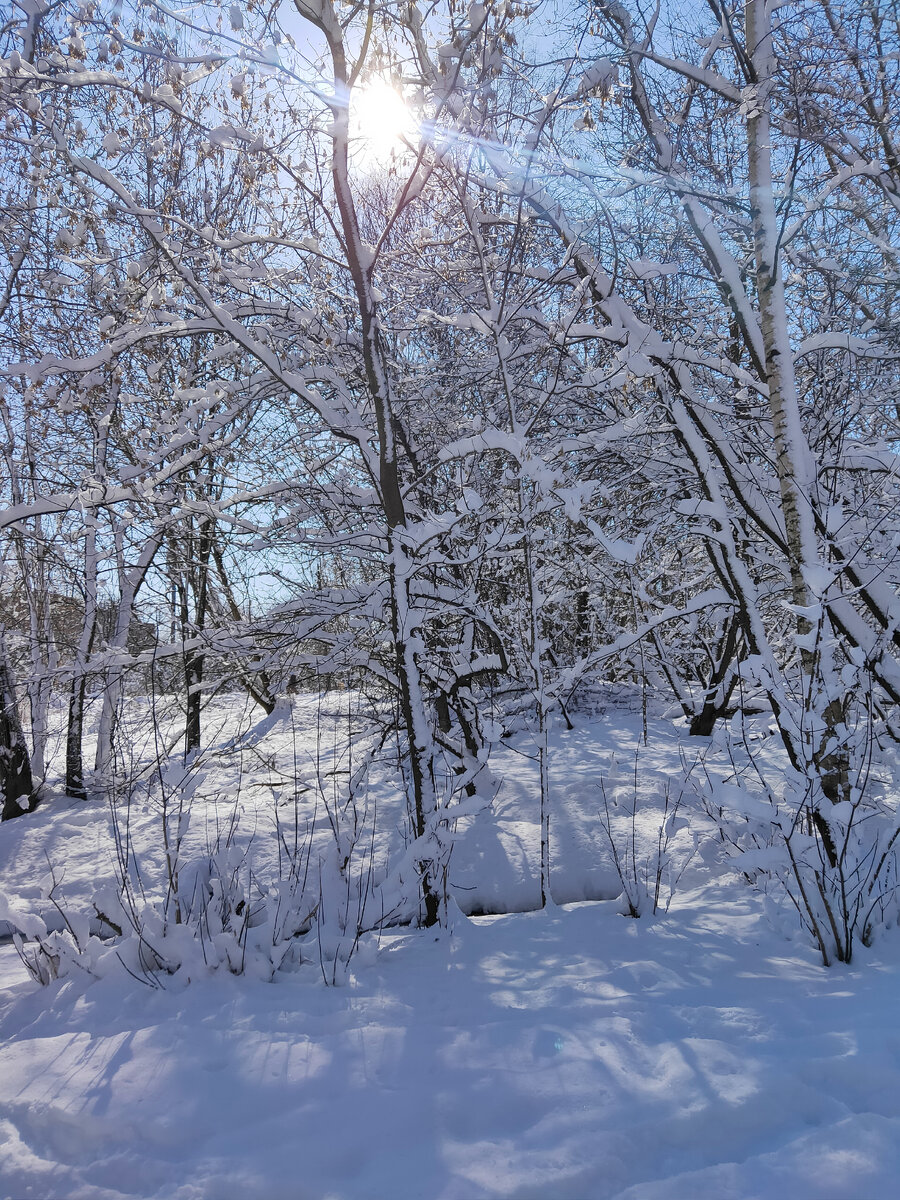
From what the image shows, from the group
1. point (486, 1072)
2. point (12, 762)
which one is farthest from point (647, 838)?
point (12, 762)

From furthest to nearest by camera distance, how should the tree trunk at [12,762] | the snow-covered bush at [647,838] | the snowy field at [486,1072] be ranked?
1. the tree trunk at [12,762]
2. the snow-covered bush at [647,838]
3. the snowy field at [486,1072]

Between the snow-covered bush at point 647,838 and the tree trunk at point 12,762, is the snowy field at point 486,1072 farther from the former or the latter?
the tree trunk at point 12,762

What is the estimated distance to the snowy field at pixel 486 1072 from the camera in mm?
1710

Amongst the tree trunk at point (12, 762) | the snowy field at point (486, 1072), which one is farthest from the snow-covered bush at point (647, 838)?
the tree trunk at point (12, 762)

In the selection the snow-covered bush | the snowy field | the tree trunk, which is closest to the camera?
the snowy field

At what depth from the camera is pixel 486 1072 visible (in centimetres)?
209

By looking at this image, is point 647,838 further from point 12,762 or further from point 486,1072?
point 12,762

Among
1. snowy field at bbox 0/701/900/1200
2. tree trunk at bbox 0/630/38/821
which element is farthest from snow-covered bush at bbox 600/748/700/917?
tree trunk at bbox 0/630/38/821

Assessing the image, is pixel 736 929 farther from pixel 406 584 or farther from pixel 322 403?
pixel 322 403

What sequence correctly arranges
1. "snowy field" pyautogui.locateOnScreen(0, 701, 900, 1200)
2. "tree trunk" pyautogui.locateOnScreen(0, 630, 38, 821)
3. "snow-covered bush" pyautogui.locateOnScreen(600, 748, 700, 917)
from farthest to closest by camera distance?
"tree trunk" pyautogui.locateOnScreen(0, 630, 38, 821), "snow-covered bush" pyautogui.locateOnScreen(600, 748, 700, 917), "snowy field" pyautogui.locateOnScreen(0, 701, 900, 1200)

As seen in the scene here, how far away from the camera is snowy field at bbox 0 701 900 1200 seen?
171 centimetres

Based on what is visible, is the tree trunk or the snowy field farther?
the tree trunk

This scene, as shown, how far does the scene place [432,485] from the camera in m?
6.02

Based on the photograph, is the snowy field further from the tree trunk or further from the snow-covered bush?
the tree trunk
